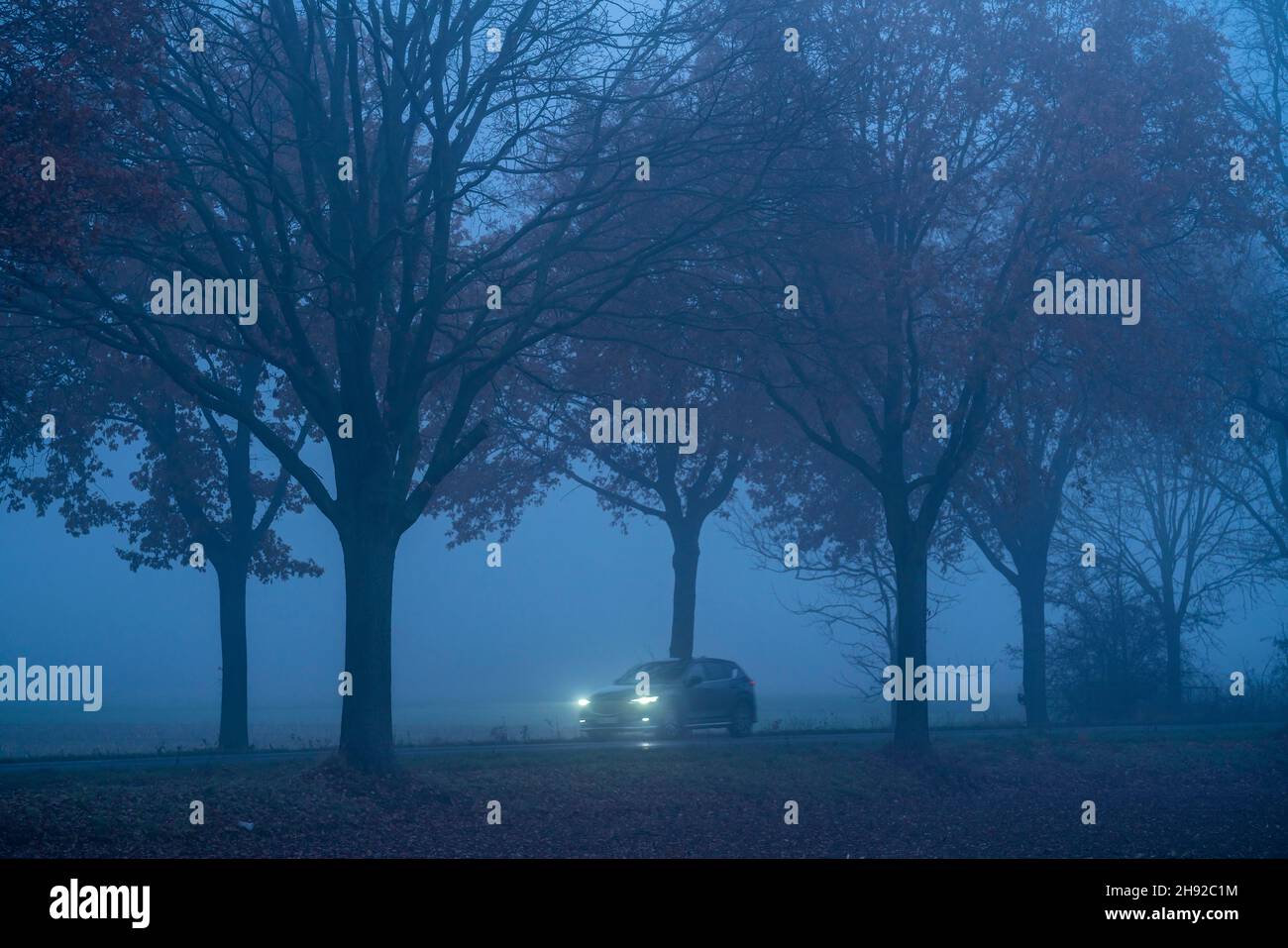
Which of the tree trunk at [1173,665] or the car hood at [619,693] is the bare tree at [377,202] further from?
the tree trunk at [1173,665]

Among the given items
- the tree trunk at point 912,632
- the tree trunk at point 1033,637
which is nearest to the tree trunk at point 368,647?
the tree trunk at point 912,632

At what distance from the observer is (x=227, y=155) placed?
16.7 metres

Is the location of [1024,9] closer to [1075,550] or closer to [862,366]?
[862,366]

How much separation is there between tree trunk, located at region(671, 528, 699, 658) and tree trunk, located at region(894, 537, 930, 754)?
682cm

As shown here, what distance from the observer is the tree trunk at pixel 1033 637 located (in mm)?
32750

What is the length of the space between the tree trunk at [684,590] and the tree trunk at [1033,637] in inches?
387

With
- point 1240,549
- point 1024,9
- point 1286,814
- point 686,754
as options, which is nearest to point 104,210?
point 686,754

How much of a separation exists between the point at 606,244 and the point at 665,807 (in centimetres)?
900

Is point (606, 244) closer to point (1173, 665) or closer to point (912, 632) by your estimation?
point (912, 632)

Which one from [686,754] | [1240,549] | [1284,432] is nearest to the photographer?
[686,754]

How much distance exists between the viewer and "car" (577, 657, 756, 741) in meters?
26.4

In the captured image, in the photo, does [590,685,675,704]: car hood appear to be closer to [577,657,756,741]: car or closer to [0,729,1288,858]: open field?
[577,657,756,741]: car

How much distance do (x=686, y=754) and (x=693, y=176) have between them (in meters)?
9.61

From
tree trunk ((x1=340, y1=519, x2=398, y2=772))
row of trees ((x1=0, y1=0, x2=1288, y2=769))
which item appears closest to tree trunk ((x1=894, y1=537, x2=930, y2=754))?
row of trees ((x1=0, y1=0, x2=1288, y2=769))
